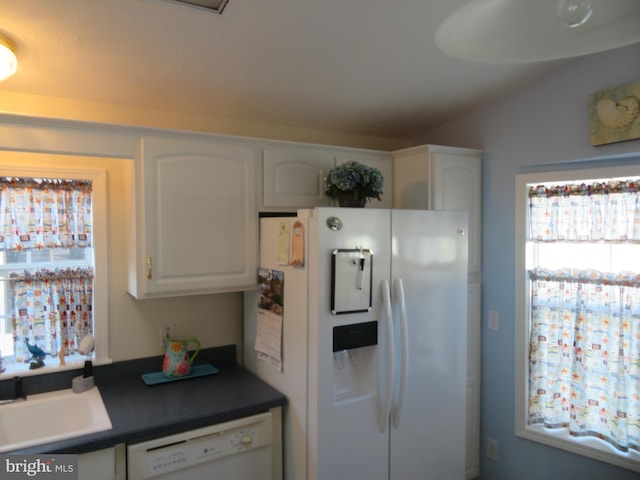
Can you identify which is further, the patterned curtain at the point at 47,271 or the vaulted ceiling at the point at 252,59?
the patterned curtain at the point at 47,271

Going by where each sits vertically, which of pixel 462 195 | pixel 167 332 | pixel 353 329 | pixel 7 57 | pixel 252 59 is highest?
pixel 252 59

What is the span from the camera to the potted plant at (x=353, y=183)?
6.91 ft

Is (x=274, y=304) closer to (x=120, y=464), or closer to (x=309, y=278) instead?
(x=309, y=278)

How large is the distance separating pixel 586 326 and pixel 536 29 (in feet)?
6.67

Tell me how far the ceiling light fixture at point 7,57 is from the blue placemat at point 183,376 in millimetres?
1450

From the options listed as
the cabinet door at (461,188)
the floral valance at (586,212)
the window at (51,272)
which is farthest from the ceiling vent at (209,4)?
the floral valance at (586,212)

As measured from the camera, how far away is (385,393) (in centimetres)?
194

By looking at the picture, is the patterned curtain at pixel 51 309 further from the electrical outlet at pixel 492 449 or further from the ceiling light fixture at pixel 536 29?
the electrical outlet at pixel 492 449

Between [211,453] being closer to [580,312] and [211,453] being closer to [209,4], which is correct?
[209,4]

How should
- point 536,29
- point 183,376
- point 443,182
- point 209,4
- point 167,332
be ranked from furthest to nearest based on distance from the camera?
point 443,182 → point 167,332 → point 183,376 → point 209,4 → point 536,29

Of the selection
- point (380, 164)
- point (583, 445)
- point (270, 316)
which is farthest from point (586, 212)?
point (270, 316)

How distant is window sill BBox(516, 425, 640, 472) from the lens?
2.22m

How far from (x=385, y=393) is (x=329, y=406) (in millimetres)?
285

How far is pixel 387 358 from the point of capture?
195 cm
